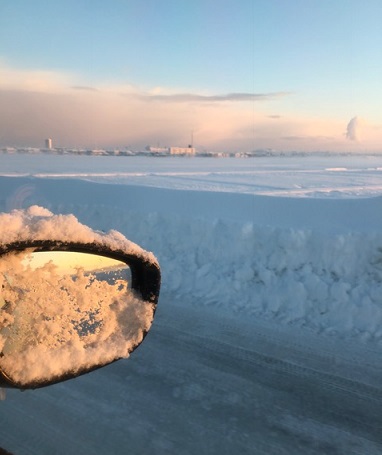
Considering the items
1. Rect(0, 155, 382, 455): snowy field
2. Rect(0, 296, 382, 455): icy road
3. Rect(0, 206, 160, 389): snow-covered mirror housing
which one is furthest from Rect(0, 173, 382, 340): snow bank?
Rect(0, 206, 160, 389): snow-covered mirror housing

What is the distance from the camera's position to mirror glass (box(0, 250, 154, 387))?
1304mm

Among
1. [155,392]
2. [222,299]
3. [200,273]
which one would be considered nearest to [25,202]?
[200,273]

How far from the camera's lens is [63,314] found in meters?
1.46

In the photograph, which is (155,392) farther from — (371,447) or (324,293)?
(324,293)

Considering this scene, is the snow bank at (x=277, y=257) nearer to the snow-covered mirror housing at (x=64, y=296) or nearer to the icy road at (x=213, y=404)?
the icy road at (x=213, y=404)

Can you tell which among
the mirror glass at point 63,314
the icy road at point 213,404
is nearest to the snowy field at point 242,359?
the icy road at point 213,404

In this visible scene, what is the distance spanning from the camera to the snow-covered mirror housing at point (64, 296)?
50.2 inches

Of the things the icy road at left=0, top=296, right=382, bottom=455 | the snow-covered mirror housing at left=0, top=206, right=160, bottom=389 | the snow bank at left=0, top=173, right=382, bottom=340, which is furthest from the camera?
the snow bank at left=0, top=173, right=382, bottom=340

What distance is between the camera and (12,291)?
1.30 m

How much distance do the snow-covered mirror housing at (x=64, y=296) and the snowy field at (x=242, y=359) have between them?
223 cm

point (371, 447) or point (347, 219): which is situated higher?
point (347, 219)

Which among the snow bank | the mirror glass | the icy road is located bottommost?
the icy road

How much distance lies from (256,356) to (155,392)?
1.33 meters

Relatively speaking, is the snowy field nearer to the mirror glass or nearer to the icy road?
the icy road
